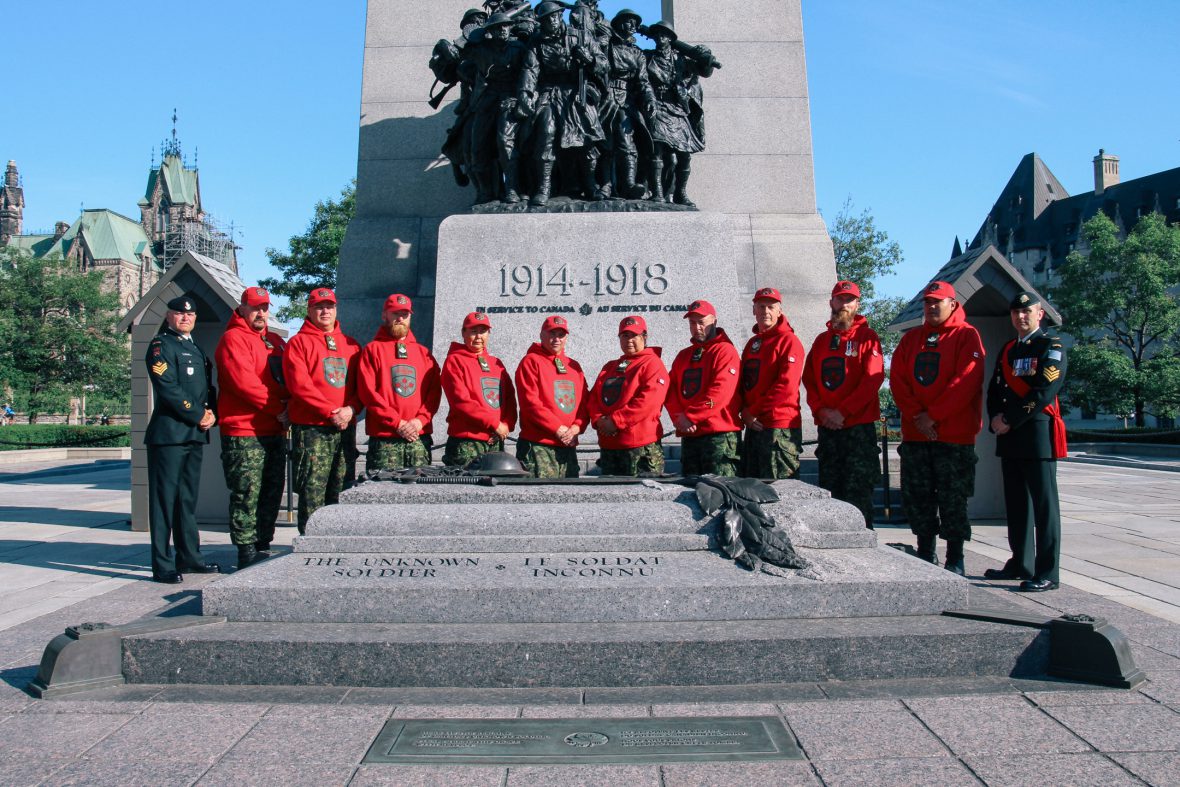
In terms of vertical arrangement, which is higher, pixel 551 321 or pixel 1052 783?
pixel 551 321

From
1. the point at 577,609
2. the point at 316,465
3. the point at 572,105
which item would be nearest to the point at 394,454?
the point at 316,465

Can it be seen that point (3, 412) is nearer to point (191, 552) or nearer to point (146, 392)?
point (146, 392)

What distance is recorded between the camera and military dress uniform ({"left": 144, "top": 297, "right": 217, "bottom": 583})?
6043 millimetres

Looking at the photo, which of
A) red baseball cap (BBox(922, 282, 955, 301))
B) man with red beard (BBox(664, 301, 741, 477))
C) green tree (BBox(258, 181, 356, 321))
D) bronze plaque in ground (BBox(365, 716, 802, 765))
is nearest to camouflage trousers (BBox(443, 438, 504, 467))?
man with red beard (BBox(664, 301, 741, 477))

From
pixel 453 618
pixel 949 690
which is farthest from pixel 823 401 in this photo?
pixel 453 618

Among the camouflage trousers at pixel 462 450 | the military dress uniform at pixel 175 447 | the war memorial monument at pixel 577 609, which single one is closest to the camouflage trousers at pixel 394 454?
the camouflage trousers at pixel 462 450

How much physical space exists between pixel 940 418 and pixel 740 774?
360 cm

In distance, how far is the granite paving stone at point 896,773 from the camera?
274cm

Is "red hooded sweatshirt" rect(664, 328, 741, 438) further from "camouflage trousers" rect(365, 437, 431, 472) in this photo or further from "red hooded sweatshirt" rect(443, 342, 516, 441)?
"camouflage trousers" rect(365, 437, 431, 472)

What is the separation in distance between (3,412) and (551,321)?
53000 mm

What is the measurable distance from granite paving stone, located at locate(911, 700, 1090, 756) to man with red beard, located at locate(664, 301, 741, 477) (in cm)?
280

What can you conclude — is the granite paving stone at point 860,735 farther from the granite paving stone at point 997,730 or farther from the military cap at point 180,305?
the military cap at point 180,305

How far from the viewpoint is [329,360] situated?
6.24 m

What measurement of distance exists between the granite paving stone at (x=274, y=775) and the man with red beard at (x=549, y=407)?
11.2 ft
